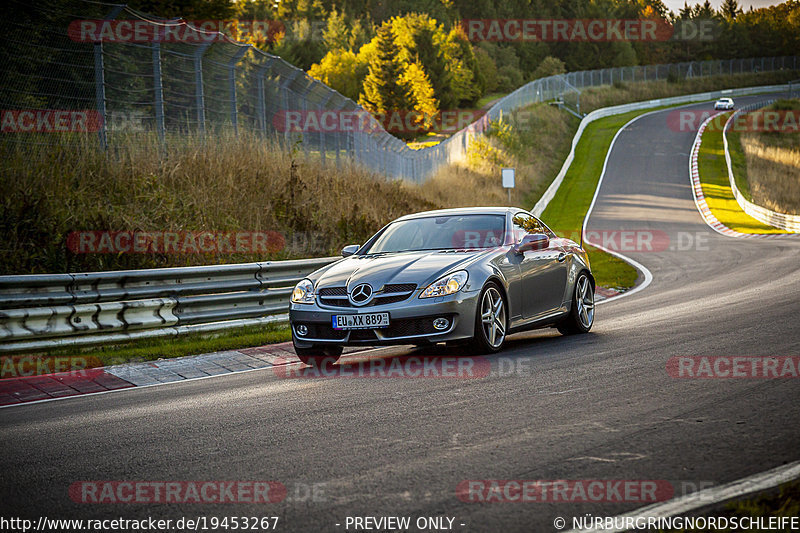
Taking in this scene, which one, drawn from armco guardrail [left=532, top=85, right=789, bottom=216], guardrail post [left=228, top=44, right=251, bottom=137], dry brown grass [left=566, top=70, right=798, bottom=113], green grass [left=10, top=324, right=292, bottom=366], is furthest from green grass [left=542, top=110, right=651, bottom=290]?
green grass [left=10, top=324, right=292, bottom=366]

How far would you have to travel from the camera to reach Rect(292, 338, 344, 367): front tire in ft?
28.6

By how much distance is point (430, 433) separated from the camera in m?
5.29

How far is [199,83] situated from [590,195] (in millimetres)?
31693

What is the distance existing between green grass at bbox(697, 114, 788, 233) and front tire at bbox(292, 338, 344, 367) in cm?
2755

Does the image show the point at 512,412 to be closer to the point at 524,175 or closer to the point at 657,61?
the point at 524,175

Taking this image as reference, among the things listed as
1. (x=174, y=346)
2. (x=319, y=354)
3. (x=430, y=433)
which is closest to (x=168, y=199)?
(x=174, y=346)

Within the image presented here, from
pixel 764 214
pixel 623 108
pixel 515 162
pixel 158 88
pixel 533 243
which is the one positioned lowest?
pixel 764 214

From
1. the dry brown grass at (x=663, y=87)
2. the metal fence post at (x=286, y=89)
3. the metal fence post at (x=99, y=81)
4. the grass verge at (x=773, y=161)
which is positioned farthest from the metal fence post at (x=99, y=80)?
the dry brown grass at (x=663, y=87)

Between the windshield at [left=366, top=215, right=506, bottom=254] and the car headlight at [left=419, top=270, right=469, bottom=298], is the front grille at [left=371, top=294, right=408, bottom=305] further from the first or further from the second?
the windshield at [left=366, top=215, right=506, bottom=254]

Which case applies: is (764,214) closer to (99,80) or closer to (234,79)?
(234,79)

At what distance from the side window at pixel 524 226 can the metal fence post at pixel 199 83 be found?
8.14m

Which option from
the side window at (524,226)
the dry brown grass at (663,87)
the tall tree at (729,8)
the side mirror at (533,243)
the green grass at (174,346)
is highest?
the tall tree at (729,8)

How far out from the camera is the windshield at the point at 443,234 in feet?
31.1

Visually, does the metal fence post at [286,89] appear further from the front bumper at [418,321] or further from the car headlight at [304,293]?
the front bumper at [418,321]
